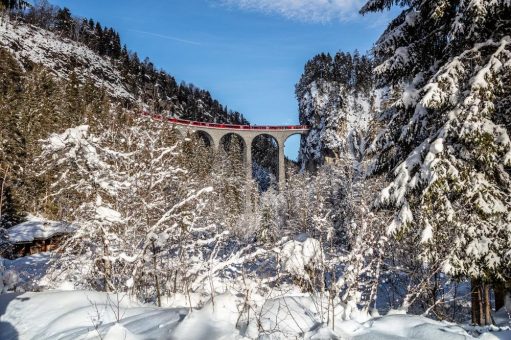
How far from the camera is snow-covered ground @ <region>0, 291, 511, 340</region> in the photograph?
3.14 metres

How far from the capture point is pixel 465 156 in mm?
6133

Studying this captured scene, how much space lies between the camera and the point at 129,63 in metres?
89.8

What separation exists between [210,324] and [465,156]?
16.7ft

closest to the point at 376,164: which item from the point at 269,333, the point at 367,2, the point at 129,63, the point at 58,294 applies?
the point at 367,2

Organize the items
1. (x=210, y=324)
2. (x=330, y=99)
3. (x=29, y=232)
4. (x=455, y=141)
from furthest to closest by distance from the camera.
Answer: (x=330, y=99) → (x=29, y=232) → (x=455, y=141) → (x=210, y=324)

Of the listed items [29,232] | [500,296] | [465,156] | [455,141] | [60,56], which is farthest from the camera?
[60,56]

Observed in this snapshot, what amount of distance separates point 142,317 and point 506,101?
22.7 feet

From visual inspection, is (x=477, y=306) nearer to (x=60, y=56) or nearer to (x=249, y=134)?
(x=249, y=134)

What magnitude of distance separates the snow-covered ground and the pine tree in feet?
9.12

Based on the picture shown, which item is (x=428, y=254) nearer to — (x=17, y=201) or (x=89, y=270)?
(x=89, y=270)

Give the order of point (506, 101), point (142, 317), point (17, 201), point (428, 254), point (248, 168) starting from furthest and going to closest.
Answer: point (248, 168) < point (17, 201) < point (506, 101) < point (428, 254) < point (142, 317)

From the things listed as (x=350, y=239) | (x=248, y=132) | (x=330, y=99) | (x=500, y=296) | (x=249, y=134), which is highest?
(x=330, y=99)

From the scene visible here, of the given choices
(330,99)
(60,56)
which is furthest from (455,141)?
(330,99)

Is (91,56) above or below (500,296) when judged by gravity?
above
